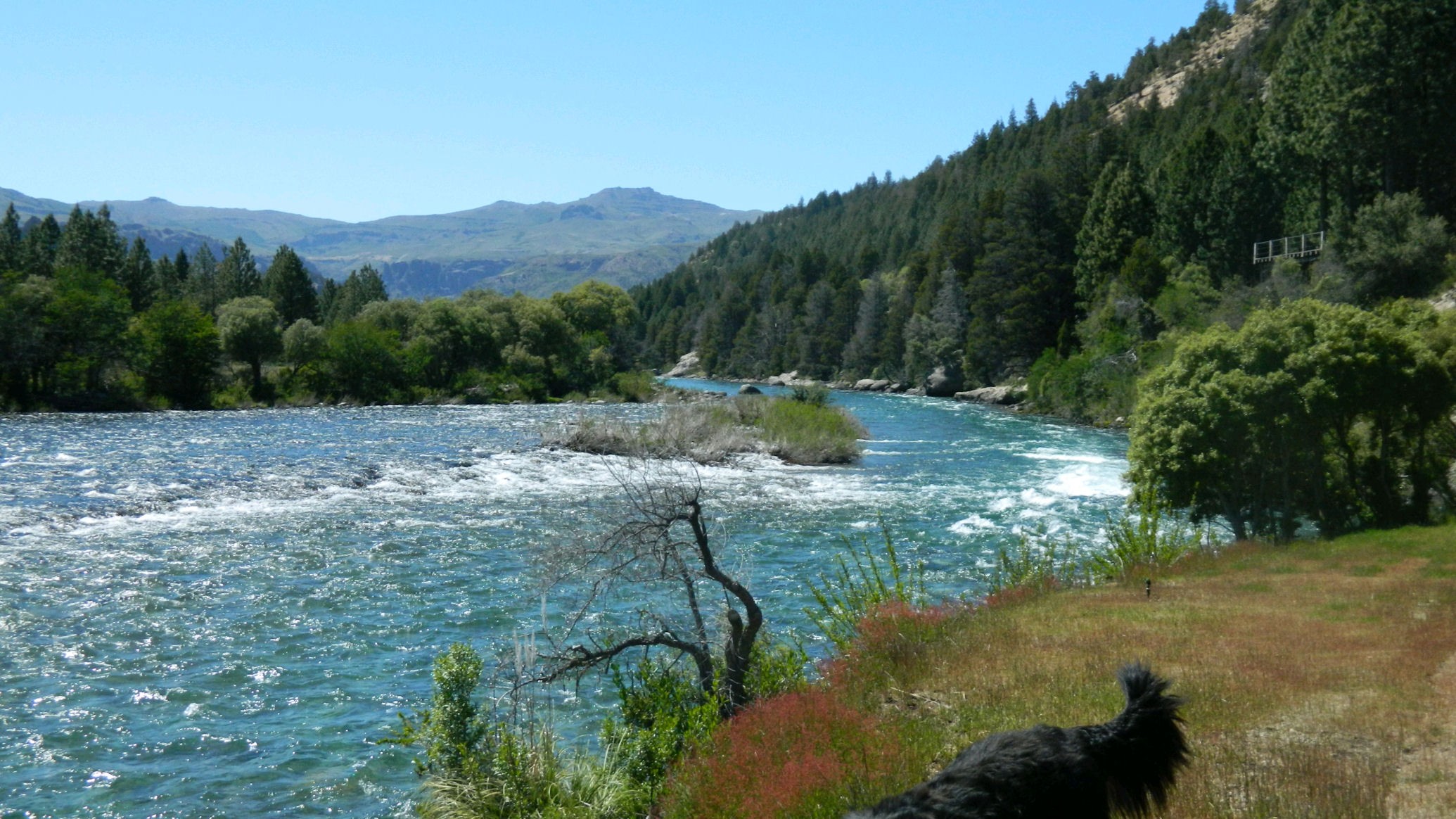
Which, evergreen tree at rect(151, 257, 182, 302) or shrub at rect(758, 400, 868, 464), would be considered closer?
shrub at rect(758, 400, 868, 464)

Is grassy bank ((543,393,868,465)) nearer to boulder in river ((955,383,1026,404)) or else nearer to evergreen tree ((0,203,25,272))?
boulder in river ((955,383,1026,404))

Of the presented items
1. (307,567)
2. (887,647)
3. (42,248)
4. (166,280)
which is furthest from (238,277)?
(887,647)

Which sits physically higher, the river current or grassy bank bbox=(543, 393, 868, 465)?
grassy bank bbox=(543, 393, 868, 465)

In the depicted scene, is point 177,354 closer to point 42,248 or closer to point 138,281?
point 42,248

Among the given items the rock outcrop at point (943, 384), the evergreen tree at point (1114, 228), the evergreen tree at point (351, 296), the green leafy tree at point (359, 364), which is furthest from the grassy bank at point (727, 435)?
the evergreen tree at point (351, 296)

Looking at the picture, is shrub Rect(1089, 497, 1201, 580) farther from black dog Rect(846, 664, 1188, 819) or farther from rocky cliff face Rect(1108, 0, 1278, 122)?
rocky cliff face Rect(1108, 0, 1278, 122)

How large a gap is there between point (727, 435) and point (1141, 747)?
3381cm

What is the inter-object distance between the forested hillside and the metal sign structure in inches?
35.0

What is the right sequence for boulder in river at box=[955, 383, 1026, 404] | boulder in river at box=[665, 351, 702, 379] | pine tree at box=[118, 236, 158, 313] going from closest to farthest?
1. boulder in river at box=[955, 383, 1026, 404]
2. pine tree at box=[118, 236, 158, 313]
3. boulder in river at box=[665, 351, 702, 379]

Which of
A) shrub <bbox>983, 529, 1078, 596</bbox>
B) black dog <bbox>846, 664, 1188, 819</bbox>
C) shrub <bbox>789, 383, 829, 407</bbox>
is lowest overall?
shrub <bbox>983, 529, 1078, 596</bbox>

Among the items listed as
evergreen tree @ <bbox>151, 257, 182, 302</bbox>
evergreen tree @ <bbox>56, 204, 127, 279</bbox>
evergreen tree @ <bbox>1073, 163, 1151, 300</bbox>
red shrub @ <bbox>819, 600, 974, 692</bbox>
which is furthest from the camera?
evergreen tree @ <bbox>151, 257, 182, 302</bbox>

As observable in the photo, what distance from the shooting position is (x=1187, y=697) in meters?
9.29

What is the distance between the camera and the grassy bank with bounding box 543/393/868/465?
39.2m

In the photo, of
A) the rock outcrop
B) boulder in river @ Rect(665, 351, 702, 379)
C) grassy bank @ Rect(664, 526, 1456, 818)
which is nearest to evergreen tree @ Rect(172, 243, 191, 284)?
boulder in river @ Rect(665, 351, 702, 379)
